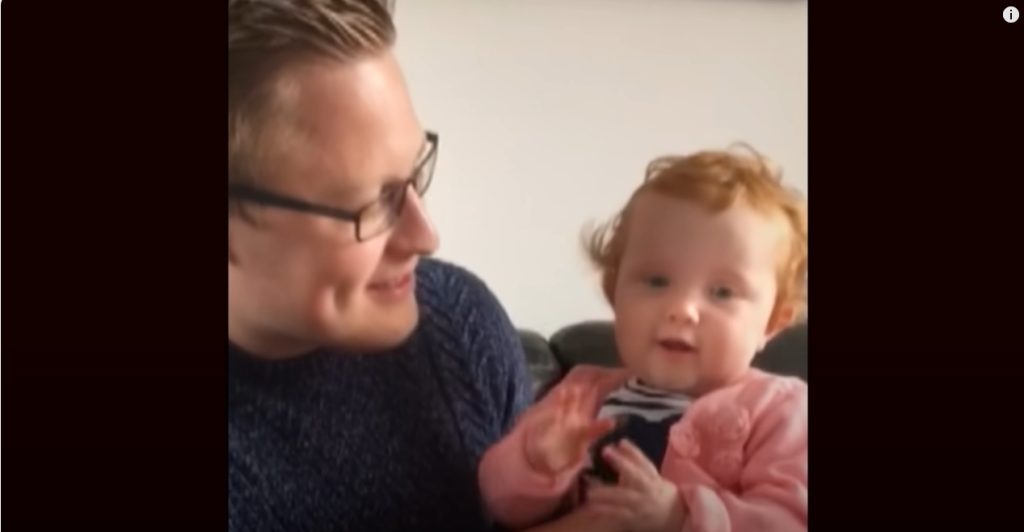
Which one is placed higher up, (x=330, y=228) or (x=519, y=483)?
(x=330, y=228)

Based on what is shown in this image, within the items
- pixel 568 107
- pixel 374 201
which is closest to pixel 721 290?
pixel 568 107

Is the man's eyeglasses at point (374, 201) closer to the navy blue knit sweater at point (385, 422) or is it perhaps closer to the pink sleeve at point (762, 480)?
the navy blue knit sweater at point (385, 422)

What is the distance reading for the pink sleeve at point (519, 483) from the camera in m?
1.34

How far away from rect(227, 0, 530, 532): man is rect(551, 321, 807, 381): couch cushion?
48mm

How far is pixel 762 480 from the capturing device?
1.34 meters

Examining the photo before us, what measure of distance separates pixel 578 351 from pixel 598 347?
0.07 ft

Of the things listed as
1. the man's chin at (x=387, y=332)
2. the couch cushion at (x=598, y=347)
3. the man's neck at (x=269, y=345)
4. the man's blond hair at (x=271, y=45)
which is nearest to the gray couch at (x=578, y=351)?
the couch cushion at (x=598, y=347)

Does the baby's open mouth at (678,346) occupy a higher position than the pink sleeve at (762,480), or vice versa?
the baby's open mouth at (678,346)

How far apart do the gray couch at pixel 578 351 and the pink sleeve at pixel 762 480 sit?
0.04 m

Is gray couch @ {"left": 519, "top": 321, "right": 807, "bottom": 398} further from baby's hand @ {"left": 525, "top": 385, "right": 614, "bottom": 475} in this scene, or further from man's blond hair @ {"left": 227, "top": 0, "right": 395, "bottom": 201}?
man's blond hair @ {"left": 227, "top": 0, "right": 395, "bottom": 201}

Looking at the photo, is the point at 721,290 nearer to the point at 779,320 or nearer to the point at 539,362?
the point at 779,320
